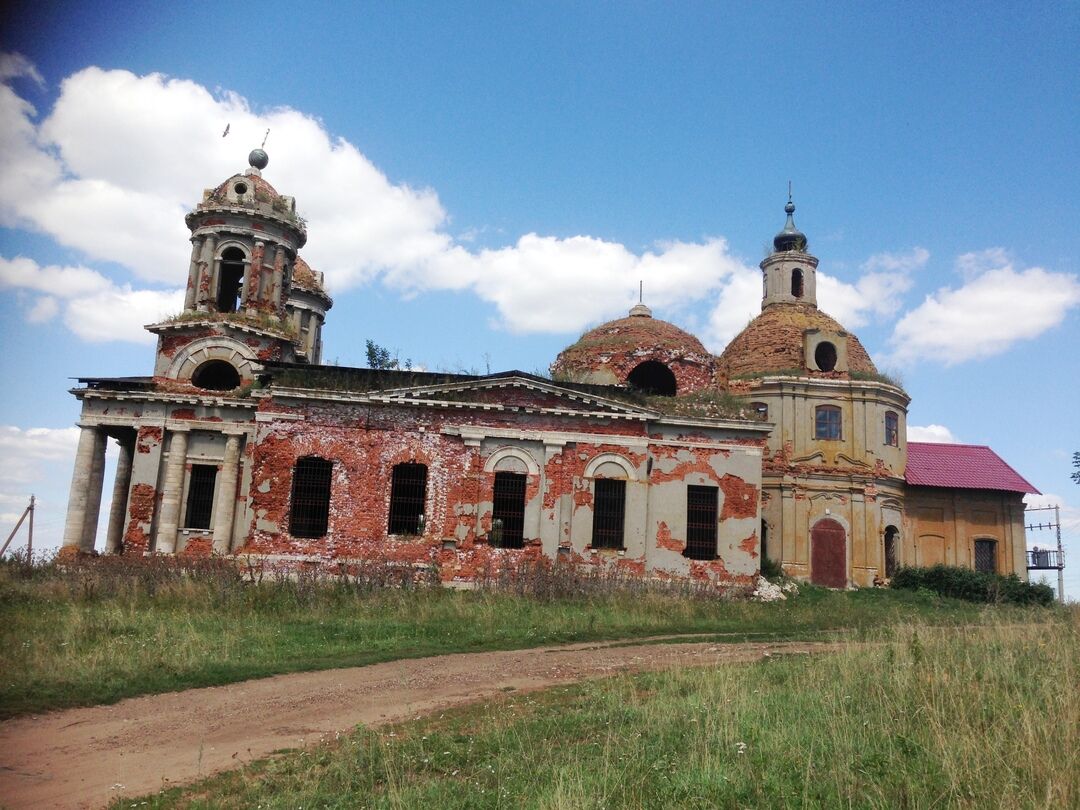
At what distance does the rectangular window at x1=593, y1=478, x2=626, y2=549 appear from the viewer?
2395 cm

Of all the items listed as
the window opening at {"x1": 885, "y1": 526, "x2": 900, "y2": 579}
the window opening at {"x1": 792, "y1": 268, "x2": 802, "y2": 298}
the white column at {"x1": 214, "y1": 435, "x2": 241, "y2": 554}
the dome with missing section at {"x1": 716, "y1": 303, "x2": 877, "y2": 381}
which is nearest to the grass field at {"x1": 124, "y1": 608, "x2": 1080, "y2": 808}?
the white column at {"x1": 214, "y1": 435, "x2": 241, "y2": 554}

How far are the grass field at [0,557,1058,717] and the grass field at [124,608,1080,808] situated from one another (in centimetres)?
409

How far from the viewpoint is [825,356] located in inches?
1288

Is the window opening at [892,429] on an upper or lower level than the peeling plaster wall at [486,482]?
upper

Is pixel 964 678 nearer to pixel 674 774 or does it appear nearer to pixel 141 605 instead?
pixel 674 774

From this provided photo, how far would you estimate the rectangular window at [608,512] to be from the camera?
943 inches

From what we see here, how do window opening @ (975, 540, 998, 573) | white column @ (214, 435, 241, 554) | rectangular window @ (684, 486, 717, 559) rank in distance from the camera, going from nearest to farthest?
rectangular window @ (684, 486, 717, 559) → white column @ (214, 435, 241, 554) → window opening @ (975, 540, 998, 573)

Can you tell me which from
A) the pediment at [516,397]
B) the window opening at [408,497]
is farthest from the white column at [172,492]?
the pediment at [516,397]

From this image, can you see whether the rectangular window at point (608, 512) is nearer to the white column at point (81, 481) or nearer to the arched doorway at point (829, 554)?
the arched doorway at point (829, 554)

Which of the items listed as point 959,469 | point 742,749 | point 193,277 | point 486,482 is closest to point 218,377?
point 193,277

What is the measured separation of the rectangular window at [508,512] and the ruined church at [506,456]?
6cm

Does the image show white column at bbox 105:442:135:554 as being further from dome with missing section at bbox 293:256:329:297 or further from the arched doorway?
the arched doorway

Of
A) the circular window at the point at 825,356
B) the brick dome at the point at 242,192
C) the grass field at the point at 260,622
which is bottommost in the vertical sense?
the grass field at the point at 260,622

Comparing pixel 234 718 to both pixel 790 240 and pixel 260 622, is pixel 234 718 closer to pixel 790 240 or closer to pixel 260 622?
pixel 260 622
